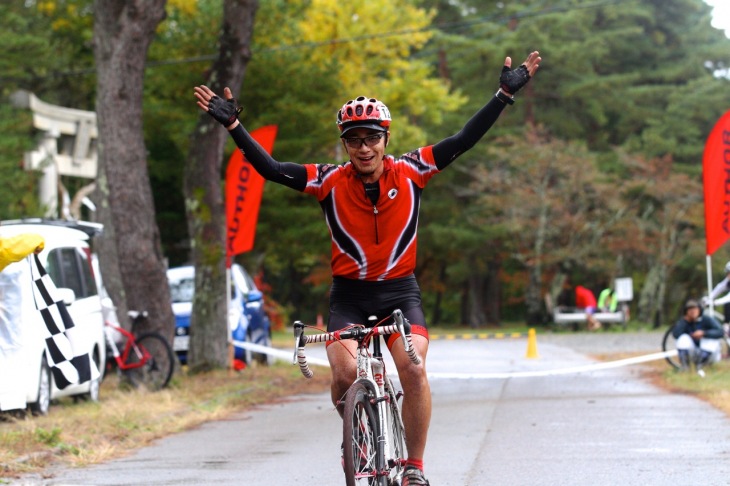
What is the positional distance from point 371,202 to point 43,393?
7316mm

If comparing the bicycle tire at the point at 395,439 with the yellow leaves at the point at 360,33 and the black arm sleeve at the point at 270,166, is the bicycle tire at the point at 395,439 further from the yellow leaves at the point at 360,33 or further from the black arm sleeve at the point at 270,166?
the yellow leaves at the point at 360,33

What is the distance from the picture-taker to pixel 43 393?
44.1 ft

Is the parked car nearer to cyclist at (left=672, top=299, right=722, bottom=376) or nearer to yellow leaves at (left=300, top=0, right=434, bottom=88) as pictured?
cyclist at (left=672, top=299, right=722, bottom=376)

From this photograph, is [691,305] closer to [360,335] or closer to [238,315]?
[238,315]

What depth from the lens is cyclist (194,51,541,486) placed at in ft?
22.8

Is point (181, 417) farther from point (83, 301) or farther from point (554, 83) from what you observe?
point (554, 83)

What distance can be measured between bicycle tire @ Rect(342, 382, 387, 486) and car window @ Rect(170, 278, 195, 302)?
1649 cm

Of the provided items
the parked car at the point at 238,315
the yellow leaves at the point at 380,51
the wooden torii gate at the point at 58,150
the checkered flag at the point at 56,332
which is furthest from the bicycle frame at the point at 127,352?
the yellow leaves at the point at 380,51

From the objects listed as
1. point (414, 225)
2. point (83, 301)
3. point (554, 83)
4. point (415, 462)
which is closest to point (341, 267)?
point (414, 225)

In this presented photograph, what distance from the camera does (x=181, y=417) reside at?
13.6 meters

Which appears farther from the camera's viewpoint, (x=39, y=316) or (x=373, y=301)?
(x=39, y=316)

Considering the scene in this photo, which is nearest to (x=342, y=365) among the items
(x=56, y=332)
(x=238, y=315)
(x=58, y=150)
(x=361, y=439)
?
(x=361, y=439)

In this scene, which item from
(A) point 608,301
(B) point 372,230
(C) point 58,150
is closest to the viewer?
(B) point 372,230

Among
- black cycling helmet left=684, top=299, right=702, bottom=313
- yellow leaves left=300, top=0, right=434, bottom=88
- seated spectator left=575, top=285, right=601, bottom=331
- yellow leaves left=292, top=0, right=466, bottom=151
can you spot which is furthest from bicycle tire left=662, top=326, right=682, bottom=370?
seated spectator left=575, top=285, right=601, bottom=331
